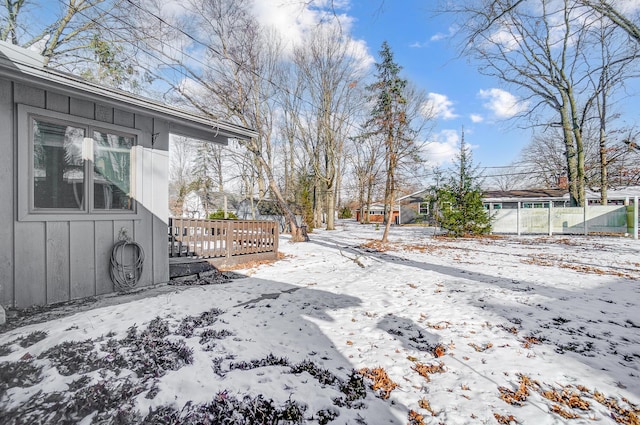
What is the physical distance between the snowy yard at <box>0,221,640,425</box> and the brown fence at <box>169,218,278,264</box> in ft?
5.12

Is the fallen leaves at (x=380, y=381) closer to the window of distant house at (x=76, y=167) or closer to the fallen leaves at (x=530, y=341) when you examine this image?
the fallen leaves at (x=530, y=341)

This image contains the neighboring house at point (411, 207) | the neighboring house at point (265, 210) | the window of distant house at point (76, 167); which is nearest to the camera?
the window of distant house at point (76, 167)

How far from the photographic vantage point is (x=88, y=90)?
3527 millimetres

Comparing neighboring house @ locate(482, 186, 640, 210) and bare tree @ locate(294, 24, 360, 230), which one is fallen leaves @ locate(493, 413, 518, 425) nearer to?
bare tree @ locate(294, 24, 360, 230)

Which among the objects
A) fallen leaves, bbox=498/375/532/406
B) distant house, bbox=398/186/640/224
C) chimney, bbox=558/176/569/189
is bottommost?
fallen leaves, bbox=498/375/532/406

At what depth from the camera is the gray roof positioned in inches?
120

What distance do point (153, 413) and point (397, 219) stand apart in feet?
115

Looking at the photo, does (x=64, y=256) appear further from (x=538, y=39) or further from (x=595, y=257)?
(x=538, y=39)

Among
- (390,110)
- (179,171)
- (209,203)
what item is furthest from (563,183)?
(179,171)

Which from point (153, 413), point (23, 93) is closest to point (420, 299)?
point (153, 413)

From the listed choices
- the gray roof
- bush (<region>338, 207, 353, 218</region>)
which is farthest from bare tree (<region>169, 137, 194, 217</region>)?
the gray roof

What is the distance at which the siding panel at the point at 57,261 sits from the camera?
3531 mm

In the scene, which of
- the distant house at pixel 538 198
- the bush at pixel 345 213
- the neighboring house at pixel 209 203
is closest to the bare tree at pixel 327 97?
the distant house at pixel 538 198

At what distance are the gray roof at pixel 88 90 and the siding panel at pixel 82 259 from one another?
1663mm
